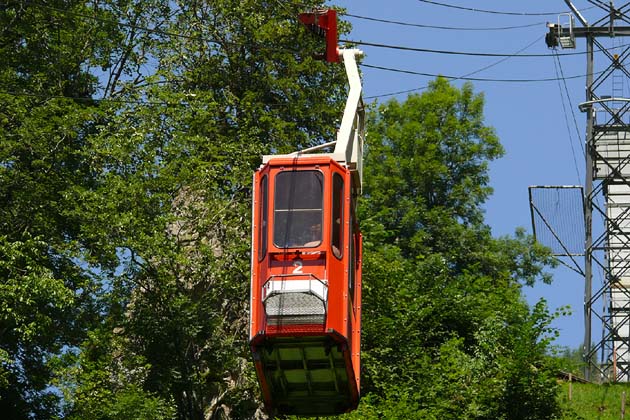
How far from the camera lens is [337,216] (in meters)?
21.4

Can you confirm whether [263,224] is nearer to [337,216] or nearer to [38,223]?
[337,216]

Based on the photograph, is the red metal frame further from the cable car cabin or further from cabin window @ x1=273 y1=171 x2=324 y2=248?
cabin window @ x1=273 y1=171 x2=324 y2=248

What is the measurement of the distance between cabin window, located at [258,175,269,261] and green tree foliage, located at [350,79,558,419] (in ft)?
36.6

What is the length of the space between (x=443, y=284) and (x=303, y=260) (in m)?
23.1

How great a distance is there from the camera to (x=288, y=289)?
2105cm

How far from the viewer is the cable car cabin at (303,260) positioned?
69.1 feet

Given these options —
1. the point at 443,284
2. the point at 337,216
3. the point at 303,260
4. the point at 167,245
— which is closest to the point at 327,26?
the point at 337,216

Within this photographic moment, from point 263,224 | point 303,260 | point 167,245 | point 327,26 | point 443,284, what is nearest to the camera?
point 303,260

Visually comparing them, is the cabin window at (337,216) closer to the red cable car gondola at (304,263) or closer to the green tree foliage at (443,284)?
the red cable car gondola at (304,263)

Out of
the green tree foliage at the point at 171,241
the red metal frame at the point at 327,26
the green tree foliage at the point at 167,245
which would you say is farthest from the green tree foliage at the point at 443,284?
the red metal frame at the point at 327,26

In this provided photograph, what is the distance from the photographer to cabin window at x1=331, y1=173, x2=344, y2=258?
837 inches

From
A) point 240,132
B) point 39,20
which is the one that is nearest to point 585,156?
point 240,132

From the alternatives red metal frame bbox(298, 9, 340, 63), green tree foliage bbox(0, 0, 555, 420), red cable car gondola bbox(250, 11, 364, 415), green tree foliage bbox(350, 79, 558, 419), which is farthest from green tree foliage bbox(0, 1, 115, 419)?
red cable car gondola bbox(250, 11, 364, 415)

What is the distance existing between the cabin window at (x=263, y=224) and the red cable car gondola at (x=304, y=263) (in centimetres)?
1
